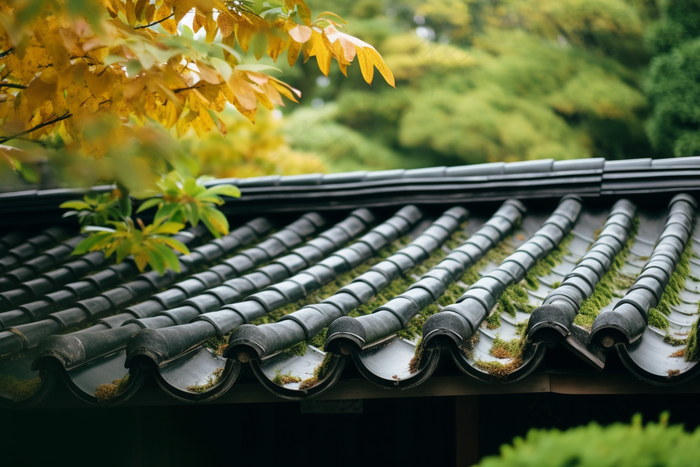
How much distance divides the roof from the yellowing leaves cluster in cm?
83

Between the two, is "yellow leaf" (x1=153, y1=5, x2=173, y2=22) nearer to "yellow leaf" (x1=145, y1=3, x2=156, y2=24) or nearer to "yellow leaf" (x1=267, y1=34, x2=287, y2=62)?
"yellow leaf" (x1=145, y1=3, x2=156, y2=24)

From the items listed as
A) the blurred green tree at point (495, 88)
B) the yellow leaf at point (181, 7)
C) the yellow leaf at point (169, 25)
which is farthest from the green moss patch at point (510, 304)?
the blurred green tree at point (495, 88)

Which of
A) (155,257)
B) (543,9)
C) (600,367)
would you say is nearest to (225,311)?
(155,257)

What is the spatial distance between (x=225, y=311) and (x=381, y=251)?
114 cm

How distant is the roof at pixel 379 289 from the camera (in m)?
2.07

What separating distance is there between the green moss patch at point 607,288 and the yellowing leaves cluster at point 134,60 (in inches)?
48.0

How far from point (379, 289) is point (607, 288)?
1.07 metres

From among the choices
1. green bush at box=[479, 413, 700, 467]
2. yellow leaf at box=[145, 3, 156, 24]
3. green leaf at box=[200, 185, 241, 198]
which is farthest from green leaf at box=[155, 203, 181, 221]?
green bush at box=[479, 413, 700, 467]

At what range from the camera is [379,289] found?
113 inches

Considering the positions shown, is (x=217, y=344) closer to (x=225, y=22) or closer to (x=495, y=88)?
(x=225, y=22)

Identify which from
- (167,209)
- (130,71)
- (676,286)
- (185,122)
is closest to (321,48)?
(185,122)

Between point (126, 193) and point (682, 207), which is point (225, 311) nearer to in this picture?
point (126, 193)

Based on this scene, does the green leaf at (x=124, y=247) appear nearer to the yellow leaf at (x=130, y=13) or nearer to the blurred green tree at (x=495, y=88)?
the yellow leaf at (x=130, y=13)

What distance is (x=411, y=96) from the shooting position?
49.4 ft
